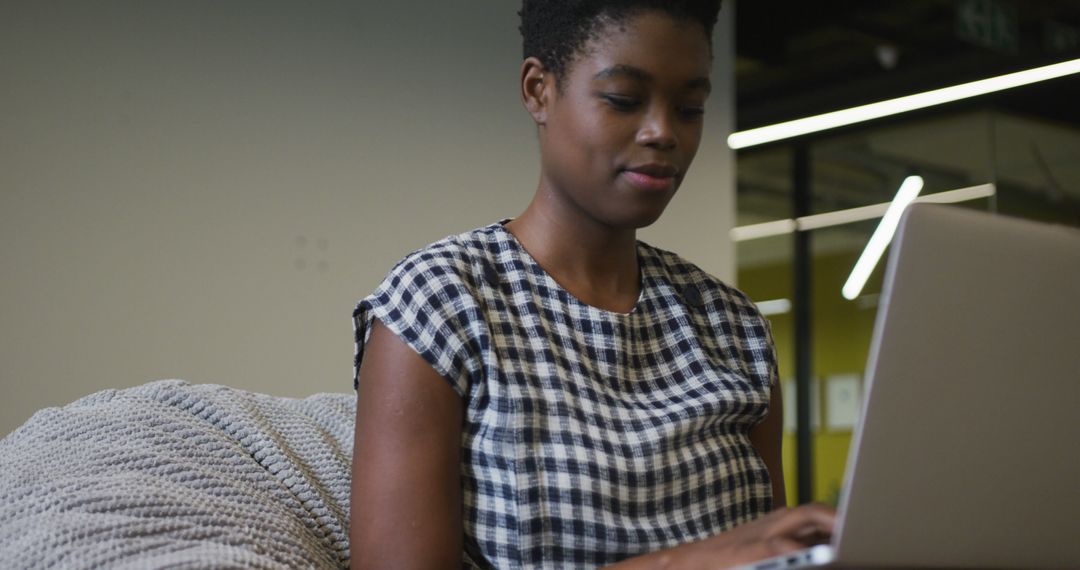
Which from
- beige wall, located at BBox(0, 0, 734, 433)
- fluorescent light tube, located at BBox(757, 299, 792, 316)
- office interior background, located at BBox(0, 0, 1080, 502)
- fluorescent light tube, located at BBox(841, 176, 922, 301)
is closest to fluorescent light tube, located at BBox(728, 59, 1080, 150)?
fluorescent light tube, located at BBox(841, 176, 922, 301)

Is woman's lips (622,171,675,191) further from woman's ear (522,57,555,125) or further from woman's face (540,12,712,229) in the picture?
woman's ear (522,57,555,125)

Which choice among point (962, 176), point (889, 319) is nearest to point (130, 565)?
point (889, 319)

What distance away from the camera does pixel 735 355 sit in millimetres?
1408

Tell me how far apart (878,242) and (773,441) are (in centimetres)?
467

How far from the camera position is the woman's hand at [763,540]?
92cm

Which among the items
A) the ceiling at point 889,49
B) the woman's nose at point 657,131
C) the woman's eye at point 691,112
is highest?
the ceiling at point 889,49

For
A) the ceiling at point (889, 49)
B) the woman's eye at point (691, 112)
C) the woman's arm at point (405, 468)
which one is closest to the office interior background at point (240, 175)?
the ceiling at point (889, 49)

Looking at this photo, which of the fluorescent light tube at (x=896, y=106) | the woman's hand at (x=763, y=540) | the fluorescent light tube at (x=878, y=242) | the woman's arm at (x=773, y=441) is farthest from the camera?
Result: the fluorescent light tube at (x=878, y=242)

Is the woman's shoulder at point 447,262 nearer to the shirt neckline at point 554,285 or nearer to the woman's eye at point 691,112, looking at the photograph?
the shirt neckline at point 554,285

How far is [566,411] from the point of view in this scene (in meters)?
1.20

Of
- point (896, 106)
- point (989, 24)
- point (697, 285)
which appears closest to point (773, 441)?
point (697, 285)

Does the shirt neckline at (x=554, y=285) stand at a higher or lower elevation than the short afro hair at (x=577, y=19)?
lower

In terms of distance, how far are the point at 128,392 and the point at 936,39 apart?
455 centimetres

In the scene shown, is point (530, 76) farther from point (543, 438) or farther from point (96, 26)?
point (96, 26)
